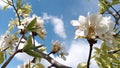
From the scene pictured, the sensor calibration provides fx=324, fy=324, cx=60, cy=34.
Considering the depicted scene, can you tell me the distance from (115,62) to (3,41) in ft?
2.81

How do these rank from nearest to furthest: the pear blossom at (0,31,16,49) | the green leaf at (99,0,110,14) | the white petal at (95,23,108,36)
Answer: the white petal at (95,23,108,36) → the pear blossom at (0,31,16,49) → the green leaf at (99,0,110,14)

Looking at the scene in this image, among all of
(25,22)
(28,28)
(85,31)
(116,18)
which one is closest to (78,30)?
(85,31)

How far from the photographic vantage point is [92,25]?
1669 mm

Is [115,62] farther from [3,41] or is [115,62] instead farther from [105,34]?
[3,41]

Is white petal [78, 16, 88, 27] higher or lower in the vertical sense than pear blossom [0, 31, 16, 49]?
higher

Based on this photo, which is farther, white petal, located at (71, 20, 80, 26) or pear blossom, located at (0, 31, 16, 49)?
pear blossom, located at (0, 31, 16, 49)

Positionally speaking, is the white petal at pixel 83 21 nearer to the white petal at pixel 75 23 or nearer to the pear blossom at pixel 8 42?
the white petal at pixel 75 23

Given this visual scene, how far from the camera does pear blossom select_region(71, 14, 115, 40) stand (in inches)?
64.6

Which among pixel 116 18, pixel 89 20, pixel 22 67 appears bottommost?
pixel 22 67

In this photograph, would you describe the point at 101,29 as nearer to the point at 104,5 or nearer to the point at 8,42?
the point at 8,42

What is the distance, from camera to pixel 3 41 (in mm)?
2445

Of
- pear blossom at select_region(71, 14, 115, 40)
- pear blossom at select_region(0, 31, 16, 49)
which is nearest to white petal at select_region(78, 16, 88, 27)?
pear blossom at select_region(71, 14, 115, 40)

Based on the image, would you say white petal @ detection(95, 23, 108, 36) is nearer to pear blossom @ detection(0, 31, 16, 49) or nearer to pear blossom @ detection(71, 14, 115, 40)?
pear blossom @ detection(71, 14, 115, 40)

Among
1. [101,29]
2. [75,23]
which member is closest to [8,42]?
[75,23]
